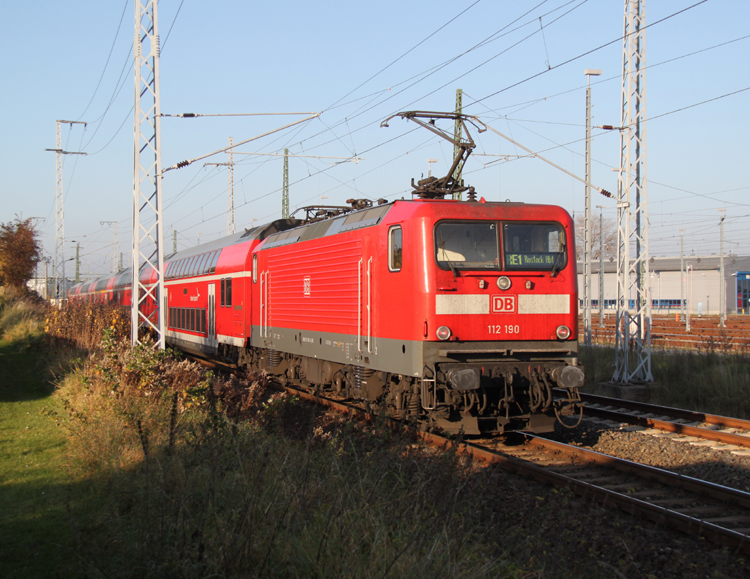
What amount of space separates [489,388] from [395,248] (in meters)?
2.29

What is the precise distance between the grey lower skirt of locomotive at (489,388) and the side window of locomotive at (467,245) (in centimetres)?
110

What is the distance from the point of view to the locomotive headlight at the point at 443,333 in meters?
8.45

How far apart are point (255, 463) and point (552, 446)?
176 inches

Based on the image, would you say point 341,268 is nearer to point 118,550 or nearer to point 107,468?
point 107,468

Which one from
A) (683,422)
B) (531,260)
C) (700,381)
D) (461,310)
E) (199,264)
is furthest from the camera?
(199,264)

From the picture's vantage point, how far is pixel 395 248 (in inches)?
362

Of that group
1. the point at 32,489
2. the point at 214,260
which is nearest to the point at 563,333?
the point at 32,489

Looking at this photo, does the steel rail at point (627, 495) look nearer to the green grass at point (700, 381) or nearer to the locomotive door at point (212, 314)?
the green grass at point (700, 381)

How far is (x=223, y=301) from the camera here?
58.9 ft

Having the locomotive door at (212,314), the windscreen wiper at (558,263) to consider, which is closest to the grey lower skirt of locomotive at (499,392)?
the windscreen wiper at (558,263)

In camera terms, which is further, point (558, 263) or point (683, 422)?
point (683, 422)

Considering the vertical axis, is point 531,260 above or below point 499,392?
above

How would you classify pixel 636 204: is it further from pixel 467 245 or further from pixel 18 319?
pixel 18 319

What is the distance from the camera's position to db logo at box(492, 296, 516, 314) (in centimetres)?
873
